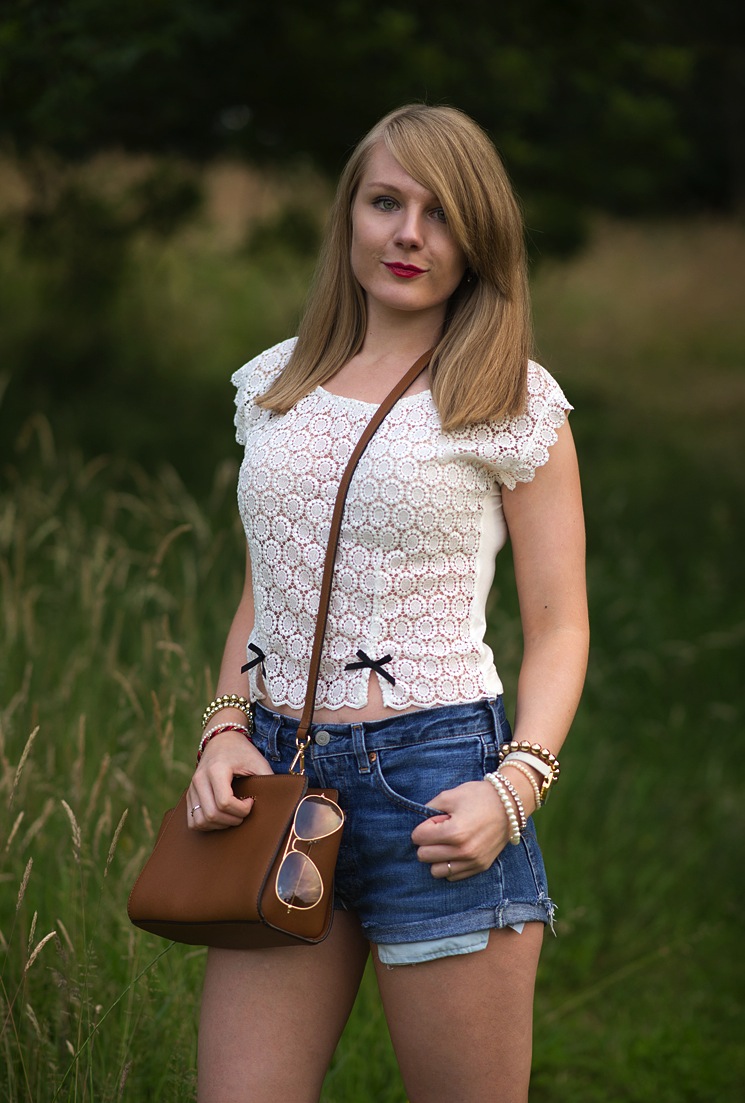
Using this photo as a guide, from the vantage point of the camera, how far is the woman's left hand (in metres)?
1.75

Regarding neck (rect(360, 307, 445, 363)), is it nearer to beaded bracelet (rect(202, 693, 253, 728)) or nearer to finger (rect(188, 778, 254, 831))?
beaded bracelet (rect(202, 693, 253, 728))

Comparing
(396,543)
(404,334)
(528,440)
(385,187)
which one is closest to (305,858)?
(396,543)

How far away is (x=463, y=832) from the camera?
174 centimetres

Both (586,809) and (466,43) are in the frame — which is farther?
(466,43)

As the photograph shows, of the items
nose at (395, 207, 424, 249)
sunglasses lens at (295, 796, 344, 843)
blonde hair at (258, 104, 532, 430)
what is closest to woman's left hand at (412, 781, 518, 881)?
sunglasses lens at (295, 796, 344, 843)

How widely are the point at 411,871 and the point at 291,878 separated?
0.19m

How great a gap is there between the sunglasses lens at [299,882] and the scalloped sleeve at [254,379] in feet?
2.69

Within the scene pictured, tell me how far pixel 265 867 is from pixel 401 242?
1019mm

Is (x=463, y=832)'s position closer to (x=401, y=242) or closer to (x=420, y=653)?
(x=420, y=653)

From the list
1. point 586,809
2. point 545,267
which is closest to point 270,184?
point 545,267

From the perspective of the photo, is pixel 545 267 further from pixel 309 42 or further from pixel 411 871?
pixel 411 871

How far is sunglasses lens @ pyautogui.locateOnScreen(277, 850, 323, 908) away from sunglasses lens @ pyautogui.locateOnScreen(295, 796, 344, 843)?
33 mm

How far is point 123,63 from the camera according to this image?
4.24 m

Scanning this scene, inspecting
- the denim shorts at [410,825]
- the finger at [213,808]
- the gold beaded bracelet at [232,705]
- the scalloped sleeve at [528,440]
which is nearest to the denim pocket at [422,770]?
the denim shorts at [410,825]
